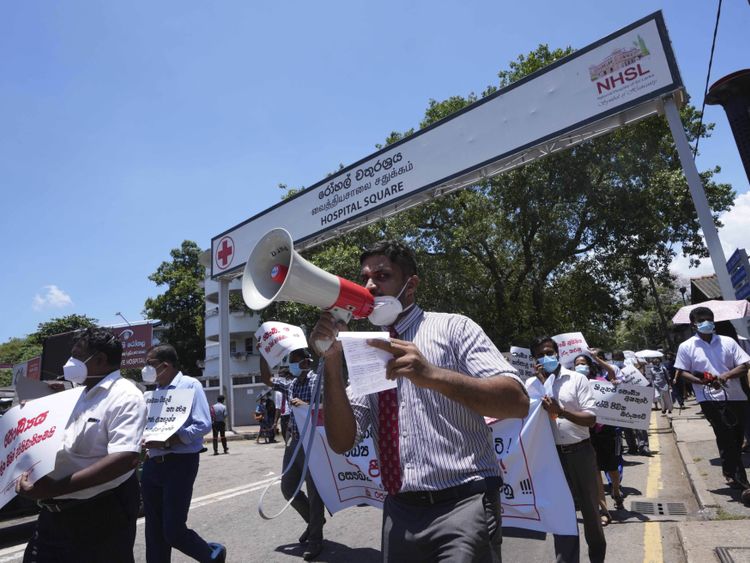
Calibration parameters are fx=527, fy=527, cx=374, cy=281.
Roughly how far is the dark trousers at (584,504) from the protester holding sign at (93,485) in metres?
2.62

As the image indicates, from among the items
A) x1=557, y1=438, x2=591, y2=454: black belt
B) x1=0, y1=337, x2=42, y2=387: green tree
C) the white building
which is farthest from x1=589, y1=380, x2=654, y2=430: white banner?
x1=0, y1=337, x2=42, y2=387: green tree

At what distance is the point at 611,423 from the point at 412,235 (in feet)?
50.0

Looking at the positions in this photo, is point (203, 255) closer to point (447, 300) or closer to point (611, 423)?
point (447, 300)

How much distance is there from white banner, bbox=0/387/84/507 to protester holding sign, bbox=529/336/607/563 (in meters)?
3.08

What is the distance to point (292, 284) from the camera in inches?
71.0

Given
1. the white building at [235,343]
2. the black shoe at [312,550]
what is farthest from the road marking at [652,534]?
the white building at [235,343]

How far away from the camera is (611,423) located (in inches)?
207

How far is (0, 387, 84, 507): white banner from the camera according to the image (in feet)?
8.39

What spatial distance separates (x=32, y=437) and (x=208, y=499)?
5501mm

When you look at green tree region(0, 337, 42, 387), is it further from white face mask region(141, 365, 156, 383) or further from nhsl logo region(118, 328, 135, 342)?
white face mask region(141, 365, 156, 383)

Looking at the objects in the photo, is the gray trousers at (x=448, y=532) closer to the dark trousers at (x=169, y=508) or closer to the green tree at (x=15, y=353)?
the dark trousers at (x=169, y=508)

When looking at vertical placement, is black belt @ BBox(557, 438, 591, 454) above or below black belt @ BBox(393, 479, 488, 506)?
below

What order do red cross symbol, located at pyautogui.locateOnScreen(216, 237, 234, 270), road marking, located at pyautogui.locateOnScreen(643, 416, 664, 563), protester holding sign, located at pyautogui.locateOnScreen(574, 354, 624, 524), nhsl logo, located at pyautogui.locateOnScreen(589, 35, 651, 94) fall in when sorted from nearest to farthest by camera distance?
road marking, located at pyautogui.locateOnScreen(643, 416, 664, 563) → protester holding sign, located at pyautogui.locateOnScreen(574, 354, 624, 524) → nhsl logo, located at pyautogui.locateOnScreen(589, 35, 651, 94) → red cross symbol, located at pyautogui.locateOnScreen(216, 237, 234, 270)

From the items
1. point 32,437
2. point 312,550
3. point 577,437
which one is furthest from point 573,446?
point 32,437
